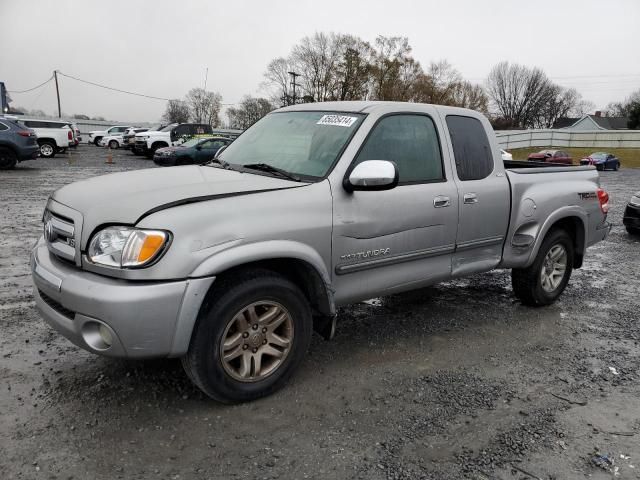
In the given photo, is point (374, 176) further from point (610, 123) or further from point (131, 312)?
point (610, 123)

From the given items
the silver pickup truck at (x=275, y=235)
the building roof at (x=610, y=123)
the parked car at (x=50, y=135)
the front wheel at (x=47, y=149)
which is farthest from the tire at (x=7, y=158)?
the building roof at (x=610, y=123)

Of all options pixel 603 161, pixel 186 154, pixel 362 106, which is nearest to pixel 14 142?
pixel 186 154

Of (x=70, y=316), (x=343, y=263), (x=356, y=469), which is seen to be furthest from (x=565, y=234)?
(x=70, y=316)

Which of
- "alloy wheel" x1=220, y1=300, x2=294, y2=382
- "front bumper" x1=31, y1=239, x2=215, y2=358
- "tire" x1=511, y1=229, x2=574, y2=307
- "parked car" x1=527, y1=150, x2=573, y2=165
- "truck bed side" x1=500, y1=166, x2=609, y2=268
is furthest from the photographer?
"parked car" x1=527, y1=150, x2=573, y2=165

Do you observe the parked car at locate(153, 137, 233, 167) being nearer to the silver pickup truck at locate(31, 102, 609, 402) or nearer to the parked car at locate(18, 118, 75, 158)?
the parked car at locate(18, 118, 75, 158)

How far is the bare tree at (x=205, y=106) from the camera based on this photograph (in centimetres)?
8056

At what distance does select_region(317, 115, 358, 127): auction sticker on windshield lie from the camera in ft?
Answer: 12.2

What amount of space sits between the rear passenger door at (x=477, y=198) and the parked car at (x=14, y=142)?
53.7 feet

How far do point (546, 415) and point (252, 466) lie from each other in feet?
6.01

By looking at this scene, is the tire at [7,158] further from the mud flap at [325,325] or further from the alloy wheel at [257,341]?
the alloy wheel at [257,341]

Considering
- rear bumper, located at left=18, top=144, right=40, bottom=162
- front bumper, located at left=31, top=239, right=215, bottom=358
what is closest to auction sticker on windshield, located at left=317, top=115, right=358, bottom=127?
front bumper, located at left=31, top=239, right=215, bottom=358

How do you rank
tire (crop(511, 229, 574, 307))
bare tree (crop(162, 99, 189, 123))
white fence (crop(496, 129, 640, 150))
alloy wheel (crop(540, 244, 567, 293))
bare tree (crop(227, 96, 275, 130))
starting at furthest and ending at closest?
bare tree (crop(162, 99, 189, 123)) < bare tree (crop(227, 96, 275, 130)) < white fence (crop(496, 129, 640, 150)) < alloy wheel (crop(540, 244, 567, 293)) < tire (crop(511, 229, 574, 307))

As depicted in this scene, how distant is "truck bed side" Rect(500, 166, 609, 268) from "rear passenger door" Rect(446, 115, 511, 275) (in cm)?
15

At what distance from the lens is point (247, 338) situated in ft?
10.1
